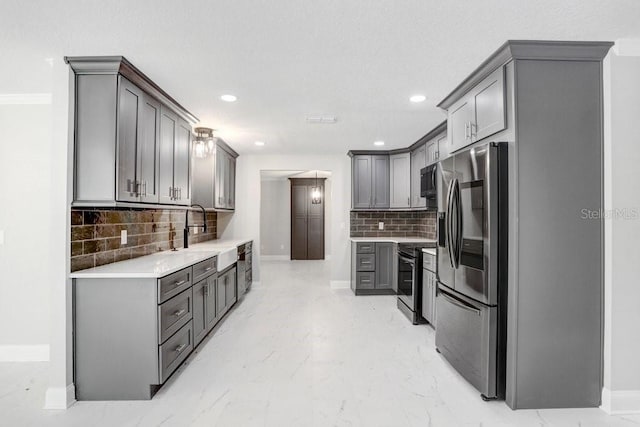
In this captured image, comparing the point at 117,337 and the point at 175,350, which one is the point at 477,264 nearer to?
the point at 175,350

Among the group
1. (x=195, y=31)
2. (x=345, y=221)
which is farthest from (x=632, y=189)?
(x=345, y=221)

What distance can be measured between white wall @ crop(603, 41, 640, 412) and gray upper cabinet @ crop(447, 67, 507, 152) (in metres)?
0.65

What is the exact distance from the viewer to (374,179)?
5.73 metres

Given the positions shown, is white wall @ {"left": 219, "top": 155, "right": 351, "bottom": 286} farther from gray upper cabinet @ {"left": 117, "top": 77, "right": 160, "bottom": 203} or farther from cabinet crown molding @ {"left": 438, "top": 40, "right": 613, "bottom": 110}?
cabinet crown molding @ {"left": 438, "top": 40, "right": 613, "bottom": 110}

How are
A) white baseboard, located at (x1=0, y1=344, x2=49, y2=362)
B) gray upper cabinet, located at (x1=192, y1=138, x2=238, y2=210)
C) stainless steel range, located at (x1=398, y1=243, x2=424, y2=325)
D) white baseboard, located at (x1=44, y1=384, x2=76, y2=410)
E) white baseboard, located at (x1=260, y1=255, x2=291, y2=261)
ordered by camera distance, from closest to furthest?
white baseboard, located at (x1=44, y1=384, x2=76, y2=410) → white baseboard, located at (x1=0, y1=344, x2=49, y2=362) → stainless steel range, located at (x1=398, y1=243, x2=424, y2=325) → gray upper cabinet, located at (x1=192, y1=138, x2=238, y2=210) → white baseboard, located at (x1=260, y1=255, x2=291, y2=261)

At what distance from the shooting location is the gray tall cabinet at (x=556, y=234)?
2191 millimetres

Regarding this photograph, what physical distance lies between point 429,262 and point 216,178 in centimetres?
300

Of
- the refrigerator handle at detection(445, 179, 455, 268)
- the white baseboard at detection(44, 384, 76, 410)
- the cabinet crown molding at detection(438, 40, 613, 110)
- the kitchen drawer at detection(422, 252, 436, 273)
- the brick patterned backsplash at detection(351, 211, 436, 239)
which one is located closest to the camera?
the cabinet crown molding at detection(438, 40, 613, 110)

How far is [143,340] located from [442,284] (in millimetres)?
2401

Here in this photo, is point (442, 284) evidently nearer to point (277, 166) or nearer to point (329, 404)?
point (329, 404)

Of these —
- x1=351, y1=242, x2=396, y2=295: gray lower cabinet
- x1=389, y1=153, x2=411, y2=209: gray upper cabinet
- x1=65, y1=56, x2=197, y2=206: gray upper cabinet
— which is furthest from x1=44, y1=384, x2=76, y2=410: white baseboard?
x1=389, y1=153, x2=411, y2=209: gray upper cabinet

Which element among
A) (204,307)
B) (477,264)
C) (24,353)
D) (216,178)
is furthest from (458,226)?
(24,353)

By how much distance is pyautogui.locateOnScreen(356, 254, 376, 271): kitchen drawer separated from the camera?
5.36 m

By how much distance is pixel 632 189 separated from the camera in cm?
220
